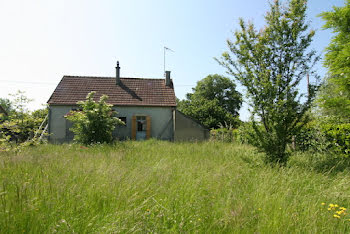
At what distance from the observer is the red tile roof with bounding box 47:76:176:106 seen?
54.9 feet

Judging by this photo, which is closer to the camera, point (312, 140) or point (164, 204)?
point (164, 204)

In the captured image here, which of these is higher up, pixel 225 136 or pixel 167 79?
pixel 167 79

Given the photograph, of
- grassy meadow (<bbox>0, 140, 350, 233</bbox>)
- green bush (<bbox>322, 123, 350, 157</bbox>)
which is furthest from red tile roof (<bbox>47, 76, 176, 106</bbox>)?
grassy meadow (<bbox>0, 140, 350, 233</bbox>)

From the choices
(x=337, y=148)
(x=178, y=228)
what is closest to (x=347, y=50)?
(x=337, y=148)

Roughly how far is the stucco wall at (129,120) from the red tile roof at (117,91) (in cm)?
42

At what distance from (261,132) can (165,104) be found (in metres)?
11.7

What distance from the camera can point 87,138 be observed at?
10641 millimetres

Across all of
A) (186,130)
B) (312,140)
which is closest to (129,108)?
(186,130)

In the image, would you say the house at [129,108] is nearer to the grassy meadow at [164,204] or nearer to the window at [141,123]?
the window at [141,123]

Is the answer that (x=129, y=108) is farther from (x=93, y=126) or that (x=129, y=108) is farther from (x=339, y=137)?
(x=339, y=137)

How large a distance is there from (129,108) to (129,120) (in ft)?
3.17

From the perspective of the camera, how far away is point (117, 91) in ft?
57.9

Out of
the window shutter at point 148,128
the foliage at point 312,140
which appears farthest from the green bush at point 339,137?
the window shutter at point 148,128

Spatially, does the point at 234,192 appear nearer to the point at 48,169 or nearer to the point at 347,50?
the point at 48,169
